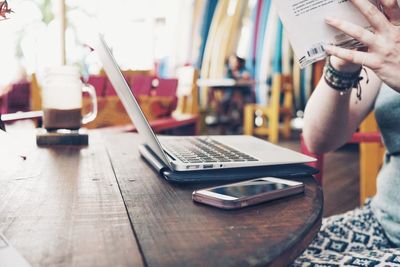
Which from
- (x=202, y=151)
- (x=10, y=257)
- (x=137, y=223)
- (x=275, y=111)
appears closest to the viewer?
(x=10, y=257)

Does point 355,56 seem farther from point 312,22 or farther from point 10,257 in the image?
point 10,257

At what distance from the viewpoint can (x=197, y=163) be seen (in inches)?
27.0

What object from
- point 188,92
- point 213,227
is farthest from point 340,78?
point 188,92

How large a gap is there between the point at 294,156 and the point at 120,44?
9236mm

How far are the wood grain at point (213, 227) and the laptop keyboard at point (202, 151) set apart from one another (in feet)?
0.32

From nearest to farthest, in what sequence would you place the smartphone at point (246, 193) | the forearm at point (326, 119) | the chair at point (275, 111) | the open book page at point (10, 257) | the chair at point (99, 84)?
the open book page at point (10, 257), the smartphone at point (246, 193), the forearm at point (326, 119), the chair at point (99, 84), the chair at point (275, 111)

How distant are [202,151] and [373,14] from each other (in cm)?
36

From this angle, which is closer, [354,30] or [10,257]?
[10,257]

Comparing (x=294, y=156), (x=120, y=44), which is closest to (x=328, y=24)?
(x=294, y=156)

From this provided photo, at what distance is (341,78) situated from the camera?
928 mm

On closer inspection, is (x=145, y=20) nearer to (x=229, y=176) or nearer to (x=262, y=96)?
(x=262, y=96)

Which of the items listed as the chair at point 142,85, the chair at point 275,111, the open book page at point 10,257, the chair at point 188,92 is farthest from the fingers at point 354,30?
the chair at point 275,111

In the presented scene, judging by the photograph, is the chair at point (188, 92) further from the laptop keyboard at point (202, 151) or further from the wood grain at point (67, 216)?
the wood grain at point (67, 216)

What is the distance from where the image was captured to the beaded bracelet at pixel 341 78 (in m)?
0.91
